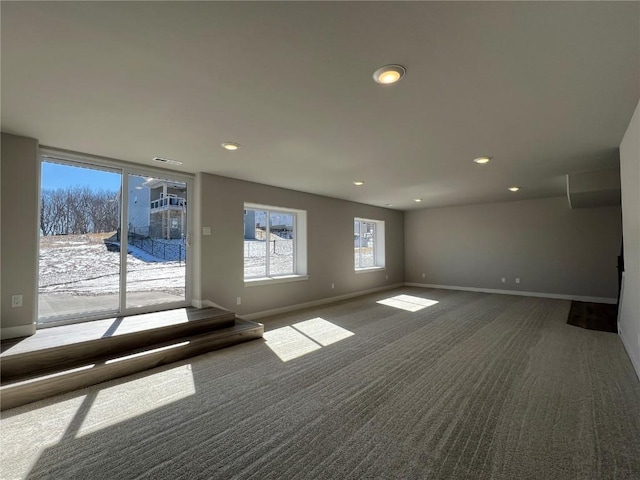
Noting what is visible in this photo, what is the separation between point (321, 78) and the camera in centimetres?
199

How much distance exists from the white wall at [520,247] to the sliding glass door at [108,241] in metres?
6.61

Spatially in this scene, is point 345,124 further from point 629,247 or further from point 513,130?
point 629,247

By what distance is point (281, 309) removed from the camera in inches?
217

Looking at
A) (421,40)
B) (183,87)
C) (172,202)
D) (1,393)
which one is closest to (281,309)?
(172,202)

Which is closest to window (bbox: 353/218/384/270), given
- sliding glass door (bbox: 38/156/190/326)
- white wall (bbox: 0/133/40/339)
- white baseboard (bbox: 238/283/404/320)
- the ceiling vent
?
white baseboard (bbox: 238/283/404/320)

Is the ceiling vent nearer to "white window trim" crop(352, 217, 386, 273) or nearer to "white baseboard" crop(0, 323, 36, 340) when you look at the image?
"white window trim" crop(352, 217, 386, 273)

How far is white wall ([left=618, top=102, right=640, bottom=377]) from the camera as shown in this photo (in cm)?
265

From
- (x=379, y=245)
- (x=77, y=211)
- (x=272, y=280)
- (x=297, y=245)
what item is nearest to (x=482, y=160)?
(x=297, y=245)

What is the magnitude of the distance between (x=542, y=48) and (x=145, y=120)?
300 cm

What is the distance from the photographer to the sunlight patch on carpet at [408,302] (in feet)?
19.2

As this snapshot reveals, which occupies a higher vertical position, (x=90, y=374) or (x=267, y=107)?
(x=267, y=107)

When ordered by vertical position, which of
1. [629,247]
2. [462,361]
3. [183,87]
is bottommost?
[462,361]

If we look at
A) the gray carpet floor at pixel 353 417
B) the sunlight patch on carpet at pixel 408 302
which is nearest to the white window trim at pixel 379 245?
the sunlight patch on carpet at pixel 408 302

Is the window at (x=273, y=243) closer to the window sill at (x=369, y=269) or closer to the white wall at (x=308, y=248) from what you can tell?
the white wall at (x=308, y=248)
